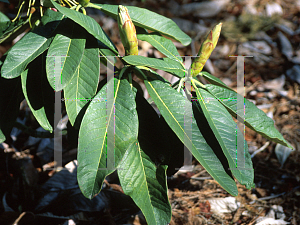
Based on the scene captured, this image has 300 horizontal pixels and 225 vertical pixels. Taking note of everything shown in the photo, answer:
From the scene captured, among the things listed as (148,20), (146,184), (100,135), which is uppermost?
(148,20)

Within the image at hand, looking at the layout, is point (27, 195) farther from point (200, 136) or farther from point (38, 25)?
point (200, 136)

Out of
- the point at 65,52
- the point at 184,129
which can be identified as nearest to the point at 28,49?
the point at 65,52

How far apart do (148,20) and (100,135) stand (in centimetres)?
49

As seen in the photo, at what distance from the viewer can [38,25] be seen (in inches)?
36.8

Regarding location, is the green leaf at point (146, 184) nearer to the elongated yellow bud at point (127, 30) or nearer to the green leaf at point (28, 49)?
the elongated yellow bud at point (127, 30)

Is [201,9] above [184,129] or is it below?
above

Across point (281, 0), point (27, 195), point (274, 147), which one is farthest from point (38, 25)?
point (281, 0)

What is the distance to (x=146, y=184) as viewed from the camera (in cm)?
84

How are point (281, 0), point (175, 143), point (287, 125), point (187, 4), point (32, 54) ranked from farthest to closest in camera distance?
point (281, 0)
point (187, 4)
point (287, 125)
point (175, 143)
point (32, 54)

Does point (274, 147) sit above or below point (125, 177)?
below

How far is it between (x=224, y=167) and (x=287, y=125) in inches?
53.2

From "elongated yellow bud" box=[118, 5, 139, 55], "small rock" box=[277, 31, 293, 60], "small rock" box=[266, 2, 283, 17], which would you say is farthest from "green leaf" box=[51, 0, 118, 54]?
"small rock" box=[266, 2, 283, 17]

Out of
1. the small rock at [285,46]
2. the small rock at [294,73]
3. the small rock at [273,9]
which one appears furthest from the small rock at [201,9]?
the small rock at [294,73]

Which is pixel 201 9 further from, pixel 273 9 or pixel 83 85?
pixel 83 85
